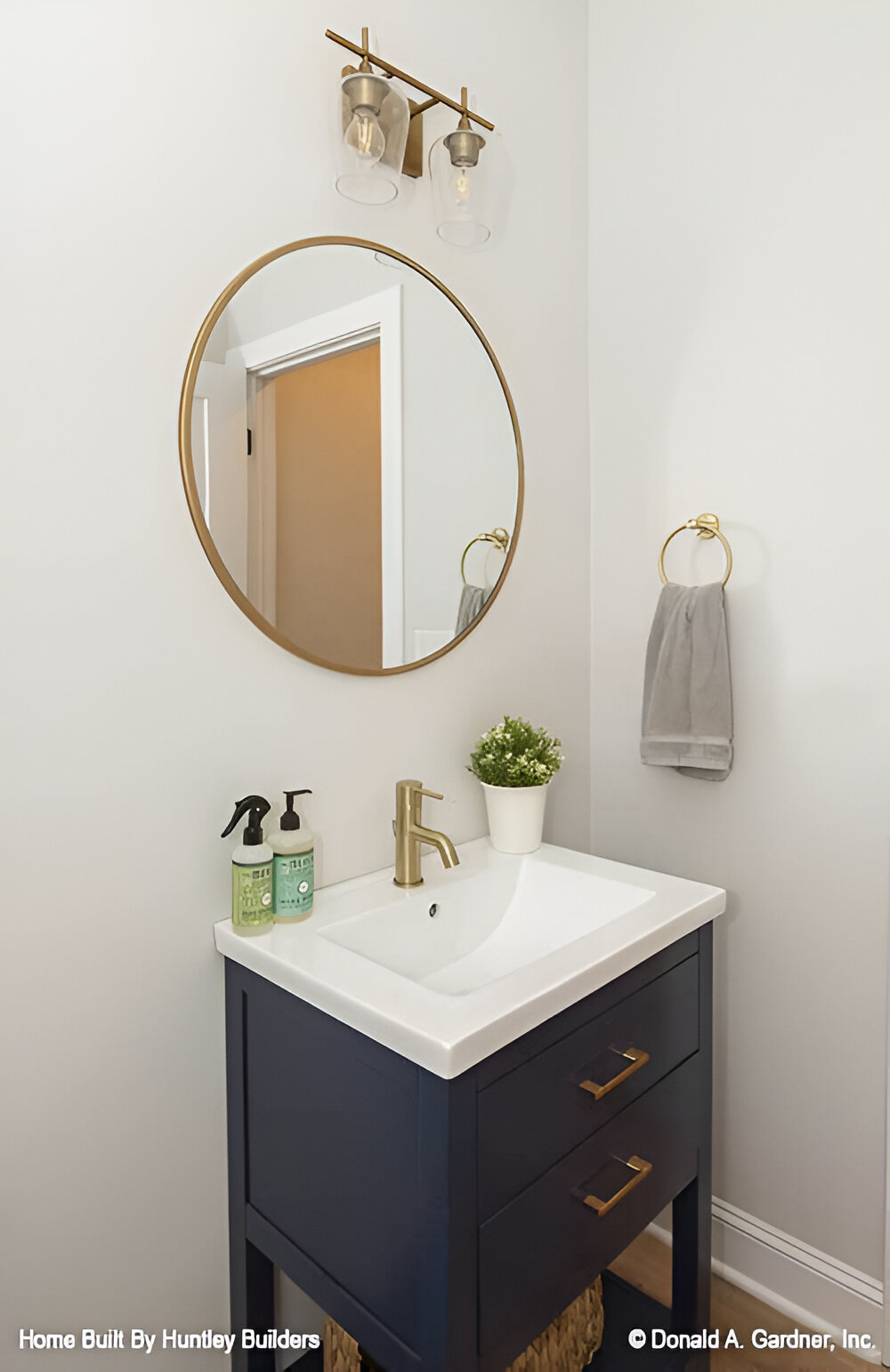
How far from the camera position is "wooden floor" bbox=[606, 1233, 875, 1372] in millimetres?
1419

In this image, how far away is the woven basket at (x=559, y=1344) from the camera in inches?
47.9

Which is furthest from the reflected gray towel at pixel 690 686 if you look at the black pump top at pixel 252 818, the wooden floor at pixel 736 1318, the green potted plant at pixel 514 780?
the wooden floor at pixel 736 1318

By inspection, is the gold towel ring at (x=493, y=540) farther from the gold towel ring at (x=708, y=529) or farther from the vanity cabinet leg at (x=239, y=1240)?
the vanity cabinet leg at (x=239, y=1240)

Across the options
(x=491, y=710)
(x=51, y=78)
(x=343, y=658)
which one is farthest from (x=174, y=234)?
(x=491, y=710)

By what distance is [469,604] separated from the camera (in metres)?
1.51

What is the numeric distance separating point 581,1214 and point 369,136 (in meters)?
1.56

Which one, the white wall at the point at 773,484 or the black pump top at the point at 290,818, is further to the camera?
the white wall at the point at 773,484

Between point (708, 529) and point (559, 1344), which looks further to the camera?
point (708, 529)

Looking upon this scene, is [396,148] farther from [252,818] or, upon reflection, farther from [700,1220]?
[700,1220]

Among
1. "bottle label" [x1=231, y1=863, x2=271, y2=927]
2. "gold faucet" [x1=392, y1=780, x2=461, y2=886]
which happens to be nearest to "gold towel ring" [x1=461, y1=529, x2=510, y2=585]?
"gold faucet" [x1=392, y1=780, x2=461, y2=886]

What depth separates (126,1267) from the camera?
111cm

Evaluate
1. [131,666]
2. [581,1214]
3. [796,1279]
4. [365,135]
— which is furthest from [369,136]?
[796,1279]

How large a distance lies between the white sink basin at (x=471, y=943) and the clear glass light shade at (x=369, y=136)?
3.62 feet

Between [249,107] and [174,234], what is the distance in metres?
0.26
